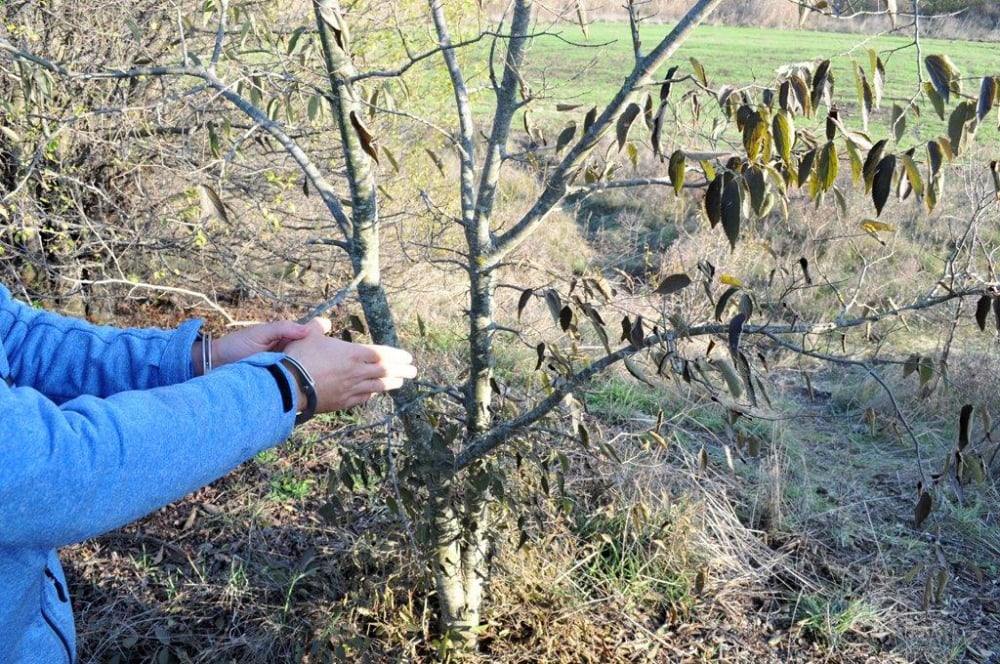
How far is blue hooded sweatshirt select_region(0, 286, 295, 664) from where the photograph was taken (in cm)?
83

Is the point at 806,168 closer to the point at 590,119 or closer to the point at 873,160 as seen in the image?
the point at 873,160

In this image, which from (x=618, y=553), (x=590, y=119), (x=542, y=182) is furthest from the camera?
(x=618, y=553)

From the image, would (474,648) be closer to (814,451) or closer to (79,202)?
(814,451)

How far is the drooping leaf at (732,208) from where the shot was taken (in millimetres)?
1107

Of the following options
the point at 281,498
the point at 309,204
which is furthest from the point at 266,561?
the point at 309,204

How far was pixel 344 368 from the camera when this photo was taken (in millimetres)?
1168

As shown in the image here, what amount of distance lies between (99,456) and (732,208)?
0.89 meters

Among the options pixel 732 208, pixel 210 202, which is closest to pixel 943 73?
pixel 732 208

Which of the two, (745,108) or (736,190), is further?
(745,108)

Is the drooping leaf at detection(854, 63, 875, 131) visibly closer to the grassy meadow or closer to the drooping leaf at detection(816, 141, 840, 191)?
the drooping leaf at detection(816, 141, 840, 191)

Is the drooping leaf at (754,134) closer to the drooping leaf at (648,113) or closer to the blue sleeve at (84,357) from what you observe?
the drooping leaf at (648,113)

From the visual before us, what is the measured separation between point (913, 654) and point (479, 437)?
5.67 feet

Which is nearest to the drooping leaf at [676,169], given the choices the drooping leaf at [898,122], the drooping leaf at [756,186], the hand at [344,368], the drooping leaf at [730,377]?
the drooping leaf at [756,186]

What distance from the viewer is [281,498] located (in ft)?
10.3
